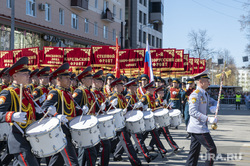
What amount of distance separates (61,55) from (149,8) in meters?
48.8

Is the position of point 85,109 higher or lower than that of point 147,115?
higher

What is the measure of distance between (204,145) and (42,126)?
281 cm

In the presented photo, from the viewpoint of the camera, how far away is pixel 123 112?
819cm

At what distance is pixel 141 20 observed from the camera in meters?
57.7

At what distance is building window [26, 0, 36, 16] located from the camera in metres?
27.1

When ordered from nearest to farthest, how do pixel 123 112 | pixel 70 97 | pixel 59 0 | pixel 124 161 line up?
pixel 70 97 < pixel 123 112 < pixel 124 161 < pixel 59 0

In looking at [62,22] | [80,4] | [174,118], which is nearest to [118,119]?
[174,118]

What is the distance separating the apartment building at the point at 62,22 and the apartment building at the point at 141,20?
803 cm

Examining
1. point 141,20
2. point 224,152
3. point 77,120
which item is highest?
point 141,20

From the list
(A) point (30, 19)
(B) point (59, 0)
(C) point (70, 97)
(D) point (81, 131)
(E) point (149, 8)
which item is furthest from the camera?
(E) point (149, 8)

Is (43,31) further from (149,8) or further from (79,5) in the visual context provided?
(149,8)

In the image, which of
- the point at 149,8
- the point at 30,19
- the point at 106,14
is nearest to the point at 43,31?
the point at 30,19

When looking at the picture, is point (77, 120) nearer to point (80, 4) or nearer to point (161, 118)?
point (161, 118)

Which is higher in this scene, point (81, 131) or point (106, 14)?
point (106, 14)
